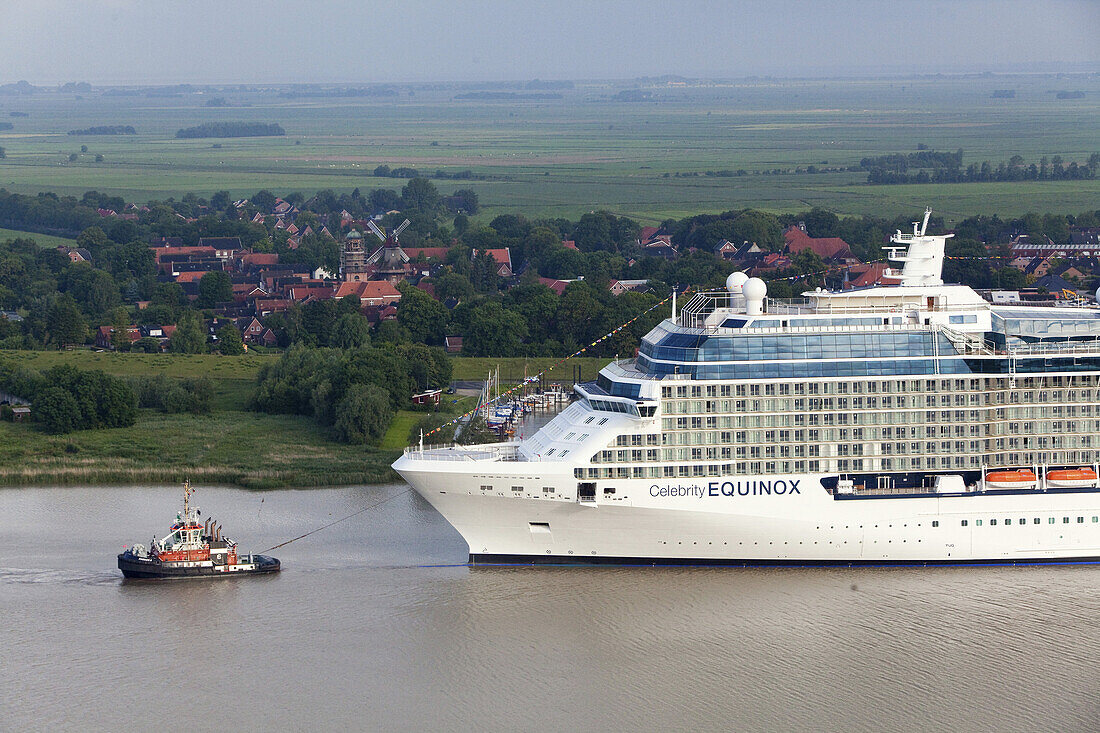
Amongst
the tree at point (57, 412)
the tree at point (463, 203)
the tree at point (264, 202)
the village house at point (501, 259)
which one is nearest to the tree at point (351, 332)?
the tree at point (57, 412)

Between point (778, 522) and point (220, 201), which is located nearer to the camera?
A: point (778, 522)

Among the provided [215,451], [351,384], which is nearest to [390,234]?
[351,384]

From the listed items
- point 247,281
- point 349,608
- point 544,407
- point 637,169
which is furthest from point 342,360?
point 637,169

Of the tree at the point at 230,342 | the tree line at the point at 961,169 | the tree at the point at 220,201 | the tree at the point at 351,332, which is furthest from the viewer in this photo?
the tree line at the point at 961,169

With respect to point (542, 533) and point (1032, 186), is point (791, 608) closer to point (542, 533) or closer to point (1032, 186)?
point (542, 533)

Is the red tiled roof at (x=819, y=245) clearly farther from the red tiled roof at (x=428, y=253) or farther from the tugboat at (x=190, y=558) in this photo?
the tugboat at (x=190, y=558)

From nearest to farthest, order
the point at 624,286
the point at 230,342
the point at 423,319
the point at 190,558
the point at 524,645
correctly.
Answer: the point at 524,645
the point at 190,558
the point at 230,342
the point at 423,319
the point at 624,286

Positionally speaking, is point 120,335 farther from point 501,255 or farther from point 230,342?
point 501,255
